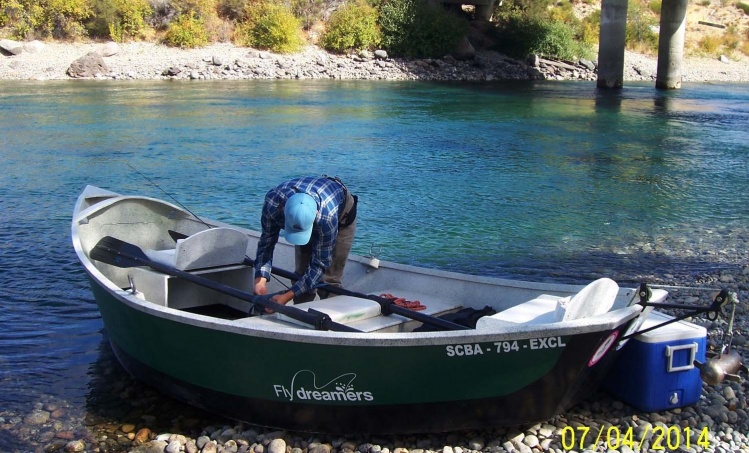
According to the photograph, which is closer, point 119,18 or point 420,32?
point 119,18

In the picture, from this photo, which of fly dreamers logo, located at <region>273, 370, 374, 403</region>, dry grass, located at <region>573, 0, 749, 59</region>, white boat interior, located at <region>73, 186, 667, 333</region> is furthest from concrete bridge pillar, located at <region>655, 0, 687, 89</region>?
fly dreamers logo, located at <region>273, 370, 374, 403</region>

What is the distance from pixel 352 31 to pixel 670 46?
702 inches

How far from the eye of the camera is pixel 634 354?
18.3ft

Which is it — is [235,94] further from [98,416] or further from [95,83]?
[98,416]

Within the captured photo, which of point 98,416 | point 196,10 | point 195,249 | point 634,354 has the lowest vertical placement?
point 98,416

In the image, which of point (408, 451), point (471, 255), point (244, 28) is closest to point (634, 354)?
point (408, 451)

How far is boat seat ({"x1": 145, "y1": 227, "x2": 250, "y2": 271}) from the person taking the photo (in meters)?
6.86

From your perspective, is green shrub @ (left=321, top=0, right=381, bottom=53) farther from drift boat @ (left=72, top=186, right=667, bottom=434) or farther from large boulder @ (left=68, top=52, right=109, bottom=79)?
drift boat @ (left=72, top=186, right=667, bottom=434)

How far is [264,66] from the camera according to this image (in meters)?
42.6

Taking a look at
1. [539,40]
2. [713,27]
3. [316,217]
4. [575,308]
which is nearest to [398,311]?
[316,217]

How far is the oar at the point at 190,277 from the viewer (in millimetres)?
5531

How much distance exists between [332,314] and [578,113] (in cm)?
2468

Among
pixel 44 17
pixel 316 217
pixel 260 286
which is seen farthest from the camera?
pixel 44 17
